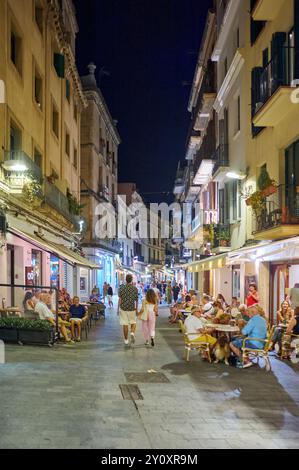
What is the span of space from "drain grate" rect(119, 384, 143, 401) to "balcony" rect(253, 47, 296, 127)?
8.09 m

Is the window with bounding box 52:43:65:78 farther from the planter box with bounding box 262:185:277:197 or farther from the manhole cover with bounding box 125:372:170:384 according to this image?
the manhole cover with bounding box 125:372:170:384

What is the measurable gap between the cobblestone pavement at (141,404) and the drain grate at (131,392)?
119 millimetres

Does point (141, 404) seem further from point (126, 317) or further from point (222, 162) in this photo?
point (222, 162)

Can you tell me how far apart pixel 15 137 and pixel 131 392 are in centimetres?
1109

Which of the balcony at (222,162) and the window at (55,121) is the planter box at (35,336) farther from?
the window at (55,121)

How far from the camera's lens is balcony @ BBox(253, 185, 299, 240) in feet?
43.3

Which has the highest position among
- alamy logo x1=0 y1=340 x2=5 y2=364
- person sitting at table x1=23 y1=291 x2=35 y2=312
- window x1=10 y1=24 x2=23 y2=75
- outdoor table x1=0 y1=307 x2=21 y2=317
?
window x1=10 y1=24 x2=23 y2=75

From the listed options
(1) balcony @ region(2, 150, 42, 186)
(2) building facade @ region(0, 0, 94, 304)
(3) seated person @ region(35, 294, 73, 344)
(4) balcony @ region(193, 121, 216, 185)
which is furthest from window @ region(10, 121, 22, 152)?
(4) balcony @ region(193, 121, 216, 185)

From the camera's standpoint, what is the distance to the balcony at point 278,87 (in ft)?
41.9

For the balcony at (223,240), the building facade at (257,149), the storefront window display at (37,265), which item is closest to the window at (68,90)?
the building facade at (257,149)

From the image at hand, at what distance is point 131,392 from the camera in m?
8.23

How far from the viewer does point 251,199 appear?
50.9ft
